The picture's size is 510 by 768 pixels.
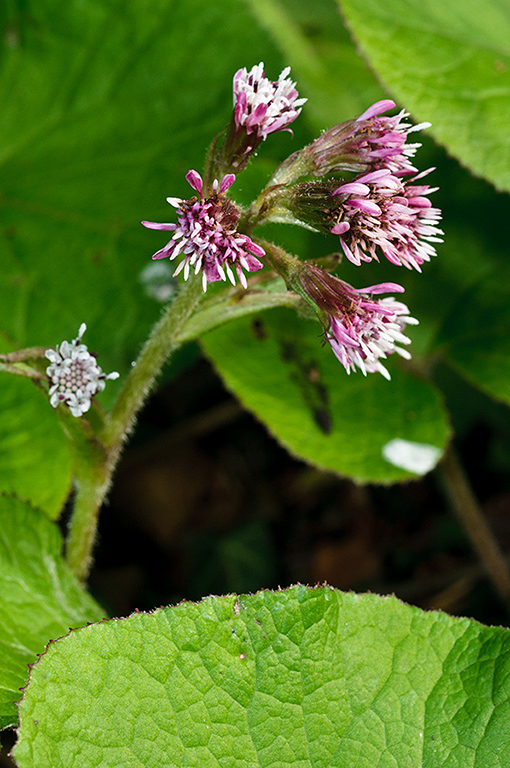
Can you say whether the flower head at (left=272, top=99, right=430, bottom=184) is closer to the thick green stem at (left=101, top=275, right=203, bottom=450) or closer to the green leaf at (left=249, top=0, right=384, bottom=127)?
the thick green stem at (left=101, top=275, right=203, bottom=450)

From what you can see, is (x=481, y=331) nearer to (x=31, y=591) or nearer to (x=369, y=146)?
(x=369, y=146)

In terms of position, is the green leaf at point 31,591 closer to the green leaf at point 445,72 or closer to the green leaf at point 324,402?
the green leaf at point 324,402

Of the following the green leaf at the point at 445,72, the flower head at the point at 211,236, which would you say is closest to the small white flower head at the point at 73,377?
the flower head at the point at 211,236

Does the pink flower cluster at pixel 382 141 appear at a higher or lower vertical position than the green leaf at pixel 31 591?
higher

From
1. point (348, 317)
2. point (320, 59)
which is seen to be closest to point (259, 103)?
point (348, 317)

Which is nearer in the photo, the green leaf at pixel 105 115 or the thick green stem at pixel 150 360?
the thick green stem at pixel 150 360

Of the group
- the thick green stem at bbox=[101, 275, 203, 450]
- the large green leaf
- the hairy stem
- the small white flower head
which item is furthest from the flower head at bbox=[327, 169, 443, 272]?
the hairy stem
